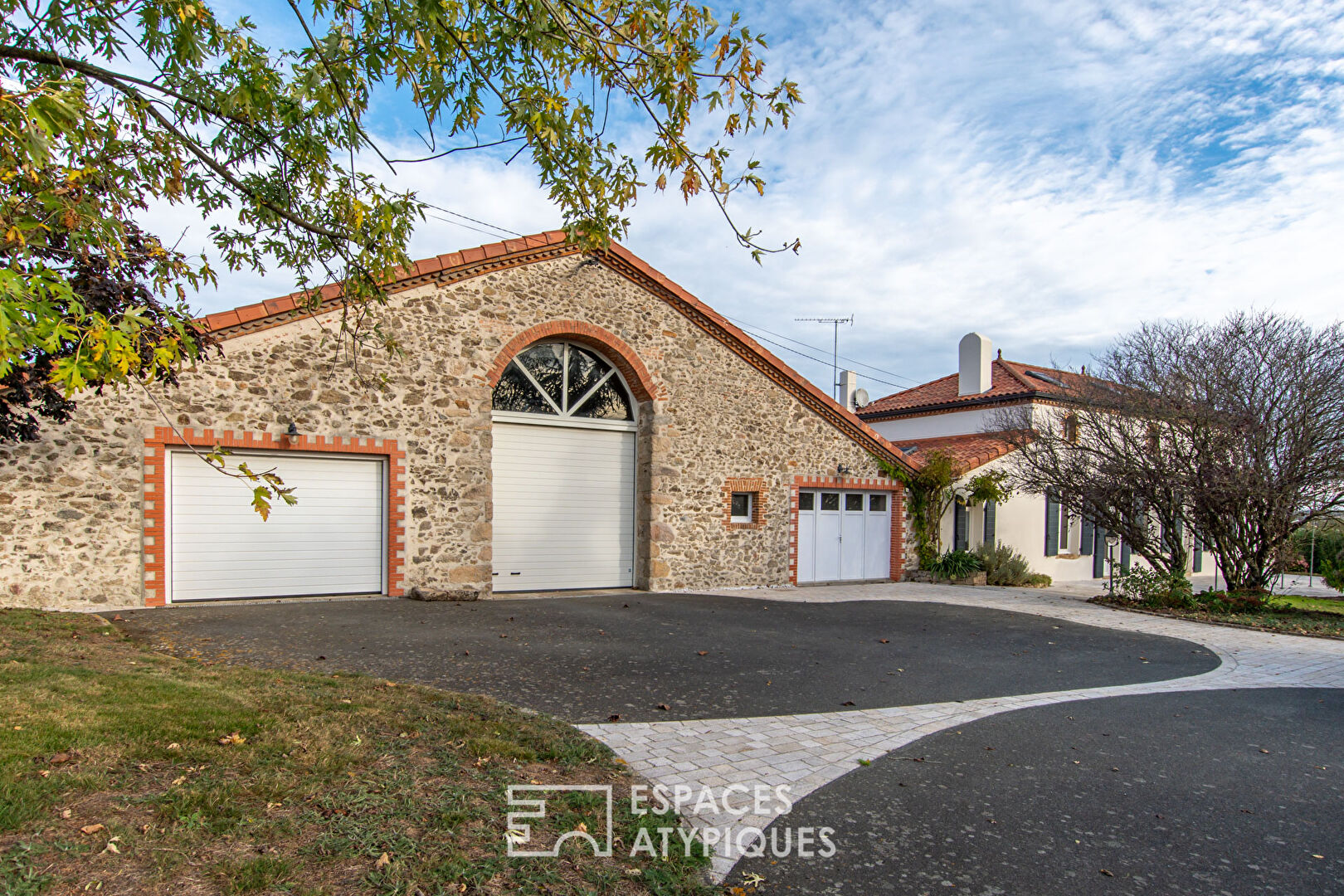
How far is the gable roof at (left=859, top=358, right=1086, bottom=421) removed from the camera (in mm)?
20047

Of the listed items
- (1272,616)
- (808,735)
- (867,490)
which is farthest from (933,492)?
(808,735)

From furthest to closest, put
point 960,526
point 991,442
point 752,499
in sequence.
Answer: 1. point 991,442
2. point 960,526
3. point 752,499

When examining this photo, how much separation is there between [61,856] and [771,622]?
8321 millimetres

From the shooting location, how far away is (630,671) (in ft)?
22.7

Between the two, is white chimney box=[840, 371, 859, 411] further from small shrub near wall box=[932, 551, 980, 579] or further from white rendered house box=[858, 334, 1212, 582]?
small shrub near wall box=[932, 551, 980, 579]

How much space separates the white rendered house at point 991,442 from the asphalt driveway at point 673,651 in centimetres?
650

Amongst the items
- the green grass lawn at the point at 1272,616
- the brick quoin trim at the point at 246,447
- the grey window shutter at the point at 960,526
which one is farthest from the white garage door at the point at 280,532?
the green grass lawn at the point at 1272,616

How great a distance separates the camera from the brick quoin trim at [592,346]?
12086mm

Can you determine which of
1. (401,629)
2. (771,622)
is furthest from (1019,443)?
(401,629)

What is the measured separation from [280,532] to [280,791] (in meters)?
8.03

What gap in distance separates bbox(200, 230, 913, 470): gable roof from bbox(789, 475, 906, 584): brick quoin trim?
59 centimetres

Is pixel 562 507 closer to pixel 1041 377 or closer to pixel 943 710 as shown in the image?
pixel 943 710

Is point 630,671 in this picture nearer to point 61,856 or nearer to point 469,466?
point 61,856

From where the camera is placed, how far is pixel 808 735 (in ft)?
17.0
